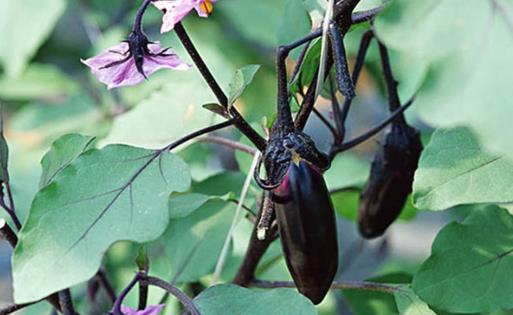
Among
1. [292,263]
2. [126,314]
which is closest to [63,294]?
[126,314]

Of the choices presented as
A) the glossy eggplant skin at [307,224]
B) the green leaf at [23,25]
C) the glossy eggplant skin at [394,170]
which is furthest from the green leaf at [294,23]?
the green leaf at [23,25]

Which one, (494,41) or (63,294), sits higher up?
(494,41)

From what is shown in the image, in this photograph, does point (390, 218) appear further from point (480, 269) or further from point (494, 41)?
point (494, 41)

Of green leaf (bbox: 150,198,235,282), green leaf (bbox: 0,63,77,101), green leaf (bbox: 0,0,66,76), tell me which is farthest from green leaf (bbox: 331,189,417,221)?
green leaf (bbox: 0,63,77,101)

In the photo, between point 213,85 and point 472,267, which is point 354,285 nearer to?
point 472,267

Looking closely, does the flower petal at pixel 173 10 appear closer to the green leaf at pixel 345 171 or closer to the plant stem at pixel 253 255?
the plant stem at pixel 253 255

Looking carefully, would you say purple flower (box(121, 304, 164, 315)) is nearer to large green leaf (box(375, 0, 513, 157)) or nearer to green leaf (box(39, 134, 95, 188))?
green leaf (box(39, 134, 95, 188))

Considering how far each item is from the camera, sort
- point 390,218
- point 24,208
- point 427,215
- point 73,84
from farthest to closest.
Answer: point 427,215
point 73,84
point 24,208
point 390,218
